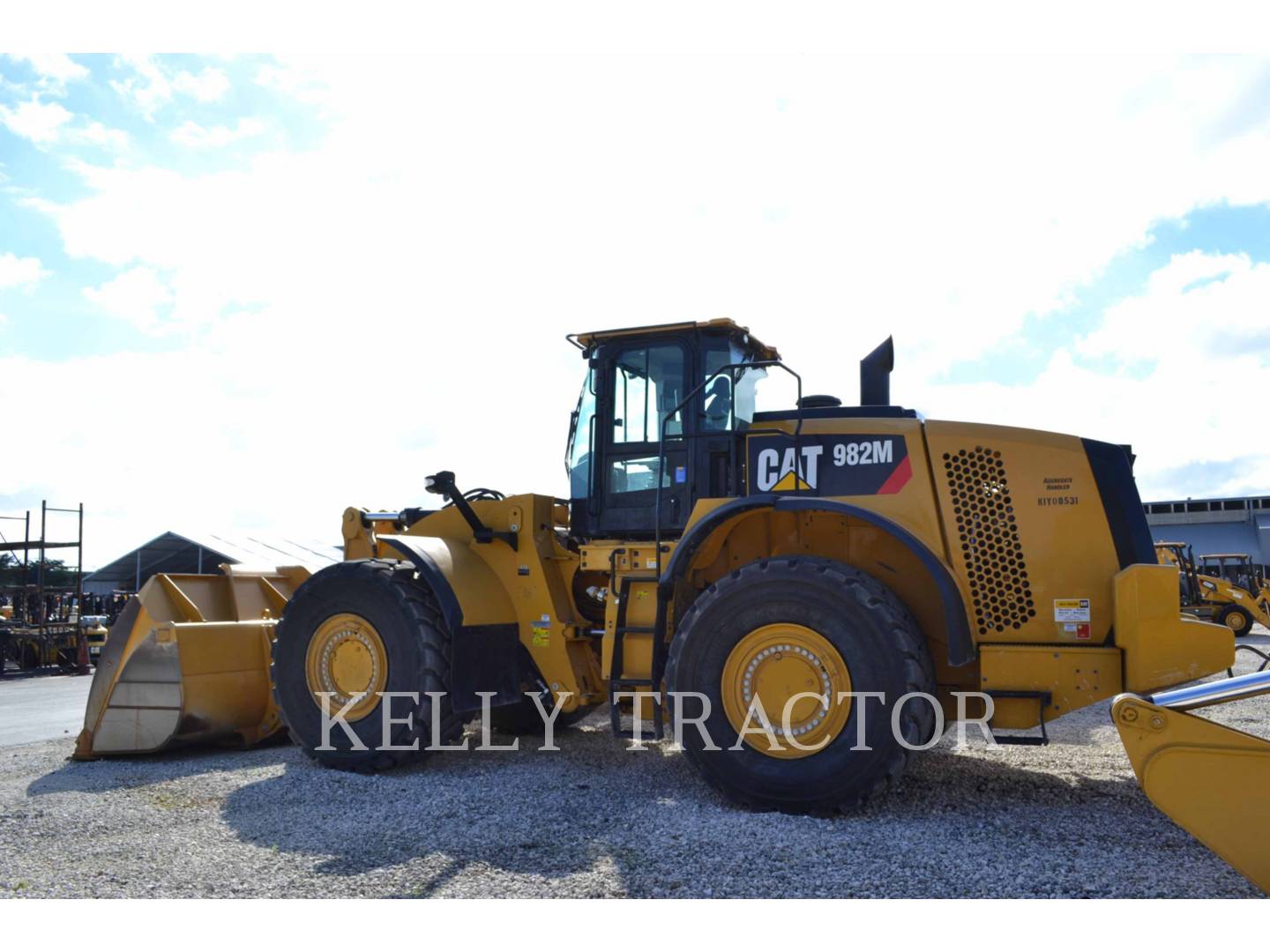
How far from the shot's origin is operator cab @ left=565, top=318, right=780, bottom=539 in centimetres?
710

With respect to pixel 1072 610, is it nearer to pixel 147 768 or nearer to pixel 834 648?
pixel 834 648

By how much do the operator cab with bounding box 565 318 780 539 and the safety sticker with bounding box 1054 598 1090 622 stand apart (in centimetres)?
218

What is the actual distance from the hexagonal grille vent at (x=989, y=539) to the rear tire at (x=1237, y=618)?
886 inches

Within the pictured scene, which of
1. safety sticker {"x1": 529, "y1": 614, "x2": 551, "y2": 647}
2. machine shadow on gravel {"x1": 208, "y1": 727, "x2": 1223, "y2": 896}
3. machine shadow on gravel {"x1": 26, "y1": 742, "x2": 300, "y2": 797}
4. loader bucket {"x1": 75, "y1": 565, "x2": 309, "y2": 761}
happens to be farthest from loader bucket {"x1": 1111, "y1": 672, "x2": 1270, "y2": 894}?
loader bucket {"x1": 75, "y1": 565, "x2": 309, "y2": 761}

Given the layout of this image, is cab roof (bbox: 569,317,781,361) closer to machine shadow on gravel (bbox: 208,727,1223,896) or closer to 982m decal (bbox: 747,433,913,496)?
982m decal (bbox: 747,433,913,496)

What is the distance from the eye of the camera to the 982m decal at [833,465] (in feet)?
20.4

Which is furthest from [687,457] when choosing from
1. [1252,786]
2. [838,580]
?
[1252,786]

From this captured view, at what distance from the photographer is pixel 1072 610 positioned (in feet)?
19.2

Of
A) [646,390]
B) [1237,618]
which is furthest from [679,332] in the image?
[1237,618]

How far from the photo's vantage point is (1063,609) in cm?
588

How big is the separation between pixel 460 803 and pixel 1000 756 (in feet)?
13.7

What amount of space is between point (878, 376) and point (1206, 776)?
351cm

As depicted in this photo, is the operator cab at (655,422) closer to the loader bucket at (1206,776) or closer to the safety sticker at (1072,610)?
the safety sticker at (1072,610)

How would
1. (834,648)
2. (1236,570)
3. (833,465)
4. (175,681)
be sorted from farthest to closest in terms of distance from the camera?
(1236,570)
(175,681)
(833,465)
(834,648)
